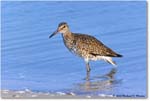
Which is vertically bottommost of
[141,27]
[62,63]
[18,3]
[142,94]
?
[142,94]

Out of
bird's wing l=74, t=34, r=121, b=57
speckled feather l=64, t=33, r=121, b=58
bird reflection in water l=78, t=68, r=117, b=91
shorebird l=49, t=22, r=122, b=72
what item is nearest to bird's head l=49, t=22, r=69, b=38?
shorebird l=49, t=22, r=122, b=72

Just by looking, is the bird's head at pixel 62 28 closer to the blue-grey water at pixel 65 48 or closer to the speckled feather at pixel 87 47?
the speckled feather at pixel 87 47

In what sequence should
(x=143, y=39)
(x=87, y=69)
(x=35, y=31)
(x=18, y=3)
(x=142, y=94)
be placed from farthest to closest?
(x=18, y=3), (x=35, y=31), (x=143, y=39), (x=87, y=69), (x=142, y=94)

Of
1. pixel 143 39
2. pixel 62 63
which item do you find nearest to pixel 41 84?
pixel 62 63

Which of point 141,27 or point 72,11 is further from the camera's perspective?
point 72,11

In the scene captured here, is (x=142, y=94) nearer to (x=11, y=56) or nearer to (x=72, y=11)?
(x=11, y=56)

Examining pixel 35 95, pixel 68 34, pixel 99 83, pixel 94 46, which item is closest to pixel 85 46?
pixel 94 46

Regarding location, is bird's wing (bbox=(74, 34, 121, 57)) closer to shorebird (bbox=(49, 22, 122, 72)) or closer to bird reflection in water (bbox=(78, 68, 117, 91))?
shorebird (bbox=(49, 22, 122, 72))

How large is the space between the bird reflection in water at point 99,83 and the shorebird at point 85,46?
1.48ft

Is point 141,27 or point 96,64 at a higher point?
point 141,27

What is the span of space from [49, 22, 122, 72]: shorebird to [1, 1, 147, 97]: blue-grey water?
0.31 ft

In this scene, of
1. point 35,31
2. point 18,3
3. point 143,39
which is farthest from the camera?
point 18,3

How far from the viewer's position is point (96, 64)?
9.80 m

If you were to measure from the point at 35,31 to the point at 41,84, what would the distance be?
6.87ft
